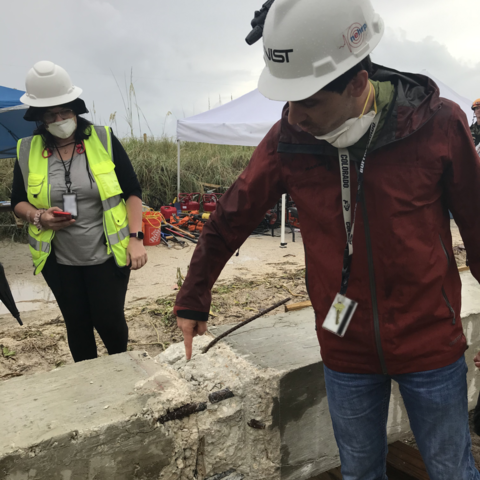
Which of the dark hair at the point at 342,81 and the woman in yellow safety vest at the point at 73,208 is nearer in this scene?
the dark hair at the point at 342,81

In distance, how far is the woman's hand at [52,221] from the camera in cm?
224

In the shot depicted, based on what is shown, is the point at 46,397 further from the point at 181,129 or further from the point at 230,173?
the point at 230,173

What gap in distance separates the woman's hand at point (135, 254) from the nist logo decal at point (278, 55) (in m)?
1.42

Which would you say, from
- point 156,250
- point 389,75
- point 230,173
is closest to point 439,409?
point 389,75

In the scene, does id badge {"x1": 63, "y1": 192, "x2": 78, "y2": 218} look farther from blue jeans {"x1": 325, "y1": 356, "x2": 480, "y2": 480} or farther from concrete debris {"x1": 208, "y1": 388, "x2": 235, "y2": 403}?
blue jeans {"x1": 325, "y1": 356, "x2": 480, "y2": 480}

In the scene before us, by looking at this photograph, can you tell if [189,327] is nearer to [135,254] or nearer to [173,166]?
[135,254]

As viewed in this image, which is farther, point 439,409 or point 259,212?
point 259,212

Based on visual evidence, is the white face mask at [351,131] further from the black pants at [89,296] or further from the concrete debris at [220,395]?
the black pants at [89,296]

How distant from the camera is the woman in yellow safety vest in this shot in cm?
230

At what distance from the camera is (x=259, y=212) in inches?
60.4

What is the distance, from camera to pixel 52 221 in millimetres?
2248

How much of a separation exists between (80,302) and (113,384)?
31.7 inches

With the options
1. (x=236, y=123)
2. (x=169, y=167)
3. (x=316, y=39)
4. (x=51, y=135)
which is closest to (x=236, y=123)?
(x=236, y=123)

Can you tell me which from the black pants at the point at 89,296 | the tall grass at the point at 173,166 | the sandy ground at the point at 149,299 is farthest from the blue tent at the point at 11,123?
the black pants at the point at 89,296
